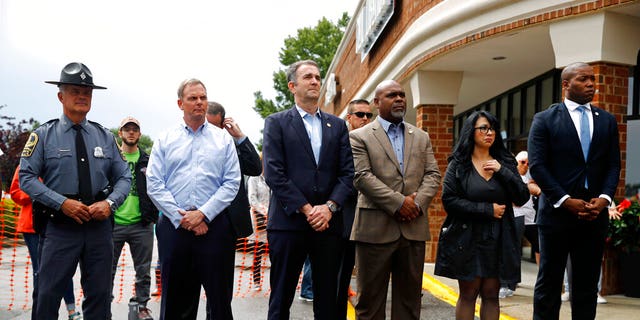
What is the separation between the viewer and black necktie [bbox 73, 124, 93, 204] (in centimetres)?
503

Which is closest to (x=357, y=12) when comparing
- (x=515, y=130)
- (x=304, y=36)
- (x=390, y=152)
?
(x=515, y=130)

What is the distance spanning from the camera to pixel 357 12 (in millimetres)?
17859

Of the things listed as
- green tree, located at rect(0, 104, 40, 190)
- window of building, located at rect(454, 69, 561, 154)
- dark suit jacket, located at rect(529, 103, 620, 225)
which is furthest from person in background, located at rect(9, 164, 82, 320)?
green tree, located at rect(0, 104, 40, 190)

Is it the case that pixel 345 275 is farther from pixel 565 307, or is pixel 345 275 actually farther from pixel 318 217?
pixel 565 307

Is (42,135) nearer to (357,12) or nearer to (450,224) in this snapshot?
(450,224)

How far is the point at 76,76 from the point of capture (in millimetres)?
5094

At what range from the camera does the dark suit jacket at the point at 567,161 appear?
207 inches

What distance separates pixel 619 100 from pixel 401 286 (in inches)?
168

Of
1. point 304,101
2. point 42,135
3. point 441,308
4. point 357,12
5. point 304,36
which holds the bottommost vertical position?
point 441,308

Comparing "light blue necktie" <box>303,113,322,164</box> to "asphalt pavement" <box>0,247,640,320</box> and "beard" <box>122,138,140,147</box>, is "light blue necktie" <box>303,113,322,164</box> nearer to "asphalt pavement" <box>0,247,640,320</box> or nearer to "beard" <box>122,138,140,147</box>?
"asphalt pavement" <box>0,247,640,320</box>

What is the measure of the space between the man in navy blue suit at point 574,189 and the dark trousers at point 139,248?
3936 mm

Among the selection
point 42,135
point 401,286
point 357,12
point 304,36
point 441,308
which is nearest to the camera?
point 42,135

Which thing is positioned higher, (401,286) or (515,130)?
(515,130)

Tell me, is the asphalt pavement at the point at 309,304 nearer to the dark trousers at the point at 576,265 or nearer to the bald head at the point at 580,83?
the dark trousers at the point at 576,265
